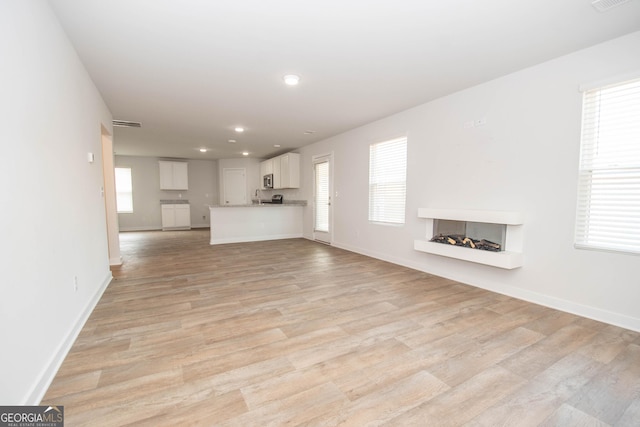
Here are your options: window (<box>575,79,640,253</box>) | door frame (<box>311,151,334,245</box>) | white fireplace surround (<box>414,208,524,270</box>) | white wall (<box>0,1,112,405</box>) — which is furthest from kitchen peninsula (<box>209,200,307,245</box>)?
window (<box>575,79,640,253</box>)

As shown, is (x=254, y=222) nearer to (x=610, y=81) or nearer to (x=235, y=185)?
(x=235, y=185)

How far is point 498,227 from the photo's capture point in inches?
128

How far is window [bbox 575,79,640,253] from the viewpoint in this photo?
2.34 metres

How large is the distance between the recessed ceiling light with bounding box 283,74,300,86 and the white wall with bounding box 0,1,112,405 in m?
1.92

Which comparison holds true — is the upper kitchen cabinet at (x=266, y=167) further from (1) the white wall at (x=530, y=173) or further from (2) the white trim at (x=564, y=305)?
(2) the white trim at (x=564, y=305)

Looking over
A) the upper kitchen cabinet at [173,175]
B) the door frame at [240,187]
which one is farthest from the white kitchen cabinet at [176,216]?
the door frame at [240,187]

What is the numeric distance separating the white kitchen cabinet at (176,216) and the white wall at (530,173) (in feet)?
26.4

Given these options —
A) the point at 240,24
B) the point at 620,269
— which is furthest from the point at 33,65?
the point at 620,269

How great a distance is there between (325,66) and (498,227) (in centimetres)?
270

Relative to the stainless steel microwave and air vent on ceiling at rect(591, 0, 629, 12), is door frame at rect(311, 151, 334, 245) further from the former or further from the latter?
air vent on ceiling at rect(591, 0, 629, 12)

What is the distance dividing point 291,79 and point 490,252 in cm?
300

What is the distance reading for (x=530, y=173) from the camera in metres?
2.95

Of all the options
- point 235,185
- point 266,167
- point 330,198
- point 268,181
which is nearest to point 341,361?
point 330,198

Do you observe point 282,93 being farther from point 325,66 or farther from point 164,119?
point 164,119
